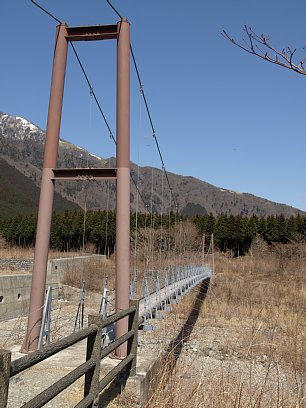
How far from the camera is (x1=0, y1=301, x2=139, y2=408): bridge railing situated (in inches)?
55.9

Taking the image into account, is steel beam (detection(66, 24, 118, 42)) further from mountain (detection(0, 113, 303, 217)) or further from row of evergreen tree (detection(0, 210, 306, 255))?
mountain (detection(0, 113, 303, 217))

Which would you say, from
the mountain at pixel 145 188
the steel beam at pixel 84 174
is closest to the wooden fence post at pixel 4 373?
the steel beam at pixel 84 174

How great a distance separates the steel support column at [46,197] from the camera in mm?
4316

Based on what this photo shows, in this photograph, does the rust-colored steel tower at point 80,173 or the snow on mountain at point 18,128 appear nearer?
the rust-colored steel tower at point 80,173

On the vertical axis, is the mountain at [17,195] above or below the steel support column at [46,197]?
above

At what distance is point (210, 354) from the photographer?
895 centimetres

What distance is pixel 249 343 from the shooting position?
5473mm

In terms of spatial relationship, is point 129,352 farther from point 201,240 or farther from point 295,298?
point 201,240

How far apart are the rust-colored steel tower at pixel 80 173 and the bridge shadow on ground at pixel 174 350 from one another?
0.77 m

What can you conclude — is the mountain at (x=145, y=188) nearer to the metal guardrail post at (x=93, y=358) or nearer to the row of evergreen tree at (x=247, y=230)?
the row of evergreen tree at (x=247, y=230)

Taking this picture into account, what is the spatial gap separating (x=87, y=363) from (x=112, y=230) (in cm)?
3136

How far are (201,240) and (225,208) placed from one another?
4112 inches

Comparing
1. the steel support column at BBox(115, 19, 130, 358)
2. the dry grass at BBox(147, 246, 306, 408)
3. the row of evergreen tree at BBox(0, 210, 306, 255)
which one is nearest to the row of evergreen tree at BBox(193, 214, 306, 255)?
the row of evergreen tree at BBox(0, 210, 306, 255)

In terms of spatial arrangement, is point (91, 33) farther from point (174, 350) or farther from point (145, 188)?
point (145, 188)
